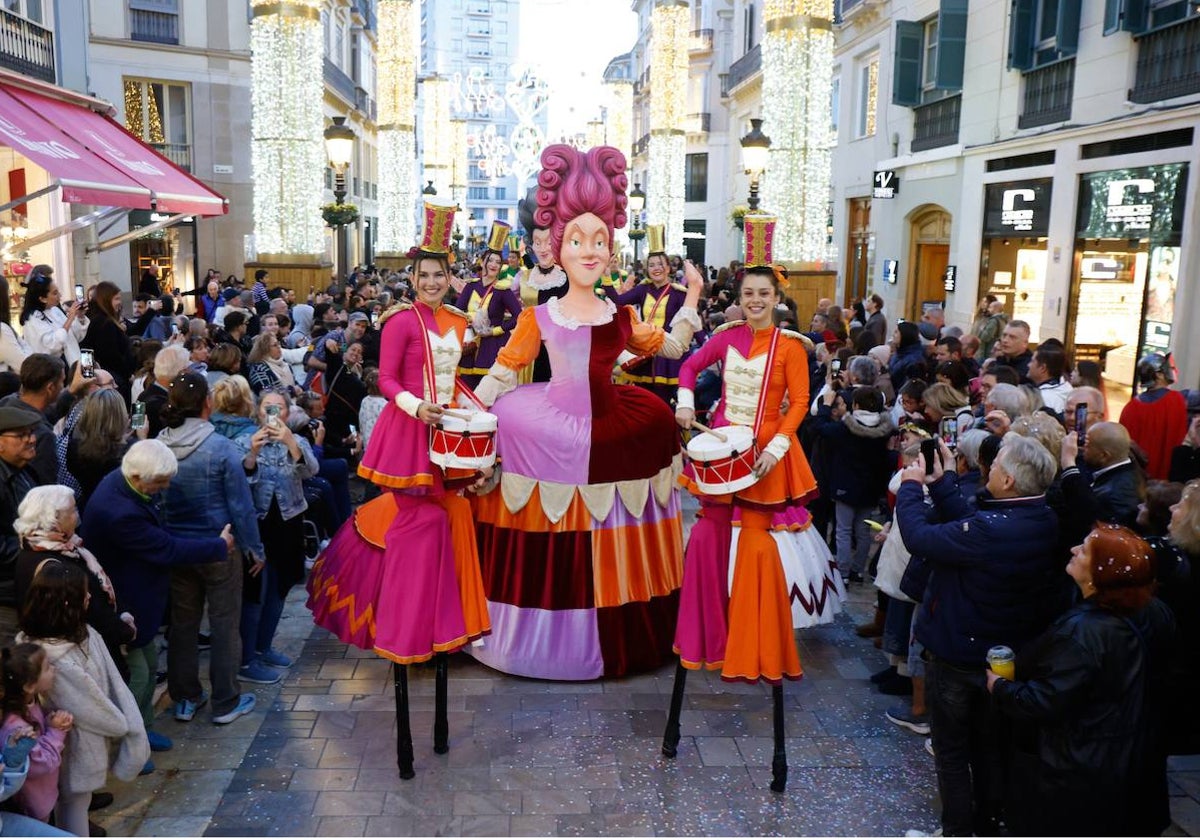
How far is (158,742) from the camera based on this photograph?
484 cm

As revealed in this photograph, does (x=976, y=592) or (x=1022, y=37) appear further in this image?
(x=1022, y=37)

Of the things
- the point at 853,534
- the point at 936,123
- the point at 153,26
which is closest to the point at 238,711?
the point at 853,534

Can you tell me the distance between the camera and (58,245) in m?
14.3

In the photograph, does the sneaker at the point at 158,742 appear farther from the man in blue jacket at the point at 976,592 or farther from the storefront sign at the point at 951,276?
the storefront sign at the point at 951,276

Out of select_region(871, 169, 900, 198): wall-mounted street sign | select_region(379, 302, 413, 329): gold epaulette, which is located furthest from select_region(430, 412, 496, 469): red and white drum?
select_region(871, 169, 900, 198): wall-mounted street sign

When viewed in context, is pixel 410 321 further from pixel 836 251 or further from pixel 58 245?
pixel 836 251

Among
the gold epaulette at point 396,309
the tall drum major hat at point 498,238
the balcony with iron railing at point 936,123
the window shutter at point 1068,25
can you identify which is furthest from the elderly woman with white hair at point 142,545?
the balcony with iron railing at point 936,123

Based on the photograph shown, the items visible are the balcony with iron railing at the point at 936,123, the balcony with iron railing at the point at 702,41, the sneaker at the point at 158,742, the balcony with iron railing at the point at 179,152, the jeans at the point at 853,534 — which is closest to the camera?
the sneaker at the point at 158,742

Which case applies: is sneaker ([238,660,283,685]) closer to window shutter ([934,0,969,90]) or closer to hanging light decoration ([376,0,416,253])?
window shutter ([934,0,969,90])

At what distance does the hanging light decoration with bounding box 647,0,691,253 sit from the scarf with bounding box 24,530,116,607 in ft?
76.6

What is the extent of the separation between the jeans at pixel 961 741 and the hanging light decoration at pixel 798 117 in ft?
37.2

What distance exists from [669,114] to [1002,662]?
24436 mm

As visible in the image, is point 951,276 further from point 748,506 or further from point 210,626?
point 210,626

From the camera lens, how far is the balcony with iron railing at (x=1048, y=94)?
1294cm
